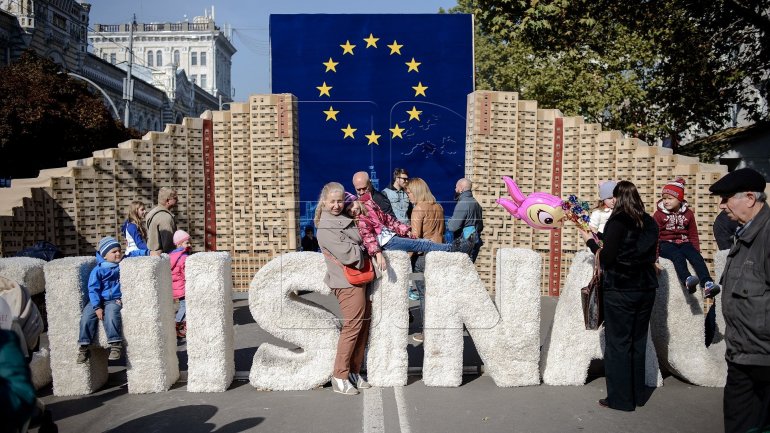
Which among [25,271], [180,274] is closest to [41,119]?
[180,274]

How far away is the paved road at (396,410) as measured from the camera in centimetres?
560

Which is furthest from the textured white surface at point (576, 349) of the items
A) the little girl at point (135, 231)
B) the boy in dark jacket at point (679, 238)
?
the little girl at point (135, 231)

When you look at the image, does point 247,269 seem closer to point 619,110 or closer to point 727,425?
point 727,425

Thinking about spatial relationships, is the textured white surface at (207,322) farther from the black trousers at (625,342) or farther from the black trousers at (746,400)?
the black trousers at (746,400)

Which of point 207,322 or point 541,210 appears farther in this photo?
point 541,210

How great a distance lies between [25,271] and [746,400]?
6.18 m

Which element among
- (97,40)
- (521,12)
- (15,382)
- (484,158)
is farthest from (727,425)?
(97,40)

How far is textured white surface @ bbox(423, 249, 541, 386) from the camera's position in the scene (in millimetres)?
6453

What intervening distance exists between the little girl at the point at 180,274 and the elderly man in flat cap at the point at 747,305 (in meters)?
6.11

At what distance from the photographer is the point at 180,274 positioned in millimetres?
8695

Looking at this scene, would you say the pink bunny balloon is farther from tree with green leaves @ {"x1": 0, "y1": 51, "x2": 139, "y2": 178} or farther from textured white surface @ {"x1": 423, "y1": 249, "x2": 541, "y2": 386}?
tree with green leaves @ {"x1": 0, "y1": 51, "x2": 139, "y2": 178}

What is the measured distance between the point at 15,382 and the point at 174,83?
76151 mm

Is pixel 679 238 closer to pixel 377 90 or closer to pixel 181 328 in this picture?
pixel 181 328

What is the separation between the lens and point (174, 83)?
74688 mm
